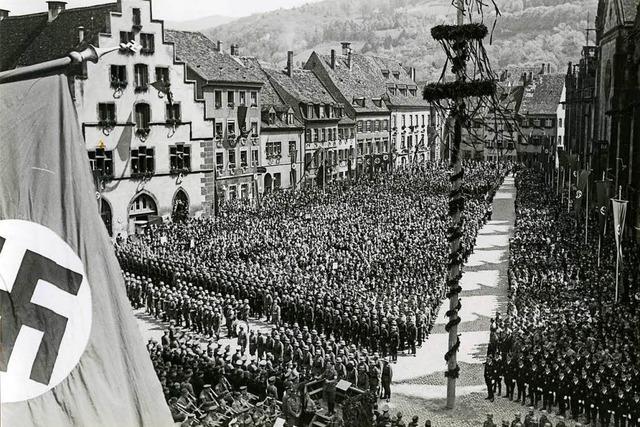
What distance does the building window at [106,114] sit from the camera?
1865 inches

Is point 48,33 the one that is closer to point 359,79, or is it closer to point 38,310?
point 359,79

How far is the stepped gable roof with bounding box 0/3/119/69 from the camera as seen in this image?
49.7 meters

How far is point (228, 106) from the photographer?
6169cm

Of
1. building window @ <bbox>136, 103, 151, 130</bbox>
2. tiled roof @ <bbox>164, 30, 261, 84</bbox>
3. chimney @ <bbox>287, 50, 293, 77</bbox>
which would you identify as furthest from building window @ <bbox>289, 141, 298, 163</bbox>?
building window @ <bbox>136, 103, 151, 130</bbox>

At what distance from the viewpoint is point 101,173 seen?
153 feet

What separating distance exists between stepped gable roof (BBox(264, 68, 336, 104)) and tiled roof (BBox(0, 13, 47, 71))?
84.2ft

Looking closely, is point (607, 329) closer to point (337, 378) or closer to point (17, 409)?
point (337, 378)

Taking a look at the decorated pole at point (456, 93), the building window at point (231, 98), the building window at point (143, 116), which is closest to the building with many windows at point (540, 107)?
the building window at point (231, 98)

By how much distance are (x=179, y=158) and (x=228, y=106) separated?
10097mm

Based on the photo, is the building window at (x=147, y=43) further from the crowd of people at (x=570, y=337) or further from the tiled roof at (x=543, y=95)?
the tiled roof at (x=543, y=95)

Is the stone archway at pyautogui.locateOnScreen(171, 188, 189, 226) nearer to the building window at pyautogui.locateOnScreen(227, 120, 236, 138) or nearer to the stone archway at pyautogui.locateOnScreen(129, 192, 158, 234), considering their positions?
the stone archway at pyautogui.locateOnScreen(129, 192, 158, 234)

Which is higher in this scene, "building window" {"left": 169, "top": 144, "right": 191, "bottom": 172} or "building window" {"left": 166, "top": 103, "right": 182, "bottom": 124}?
"building window" {"left": 166, "top": 103, "right": 182, "bottom": 124}

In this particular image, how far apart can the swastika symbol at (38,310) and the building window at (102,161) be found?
42577mm

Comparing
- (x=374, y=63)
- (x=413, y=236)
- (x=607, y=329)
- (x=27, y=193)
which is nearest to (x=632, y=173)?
(x=413, y=236)
